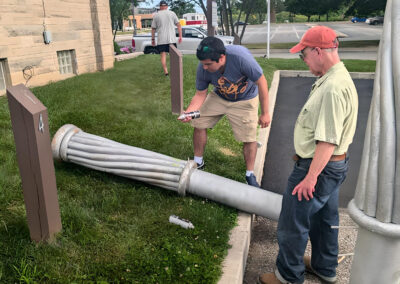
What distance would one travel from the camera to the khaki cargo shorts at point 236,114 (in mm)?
4504

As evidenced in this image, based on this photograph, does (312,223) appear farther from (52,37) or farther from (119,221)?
(52,37)

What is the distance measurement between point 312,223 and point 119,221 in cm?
183

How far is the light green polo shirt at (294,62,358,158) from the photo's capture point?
2.45 metres

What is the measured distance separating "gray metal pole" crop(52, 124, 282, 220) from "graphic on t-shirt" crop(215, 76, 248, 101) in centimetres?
→ 96

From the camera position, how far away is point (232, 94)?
175 inches

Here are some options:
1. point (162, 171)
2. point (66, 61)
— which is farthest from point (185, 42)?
point (162, 171)

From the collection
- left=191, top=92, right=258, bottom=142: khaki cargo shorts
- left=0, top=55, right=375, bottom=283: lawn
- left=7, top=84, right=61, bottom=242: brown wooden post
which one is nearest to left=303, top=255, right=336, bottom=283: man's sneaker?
left=0, top=55, right=375, bottom=283: lawn

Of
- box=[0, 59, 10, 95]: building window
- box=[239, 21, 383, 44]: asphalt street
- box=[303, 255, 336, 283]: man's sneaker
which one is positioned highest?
box=[239, 21, 383, 44]: asphalt street

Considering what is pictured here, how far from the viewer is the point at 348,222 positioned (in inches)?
179

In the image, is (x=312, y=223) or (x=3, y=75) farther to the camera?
(x=3, y=75)

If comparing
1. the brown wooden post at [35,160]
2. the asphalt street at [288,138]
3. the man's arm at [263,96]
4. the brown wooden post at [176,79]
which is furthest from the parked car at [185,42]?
the brown wooden post at [35,160]

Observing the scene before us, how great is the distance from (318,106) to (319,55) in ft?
1.22

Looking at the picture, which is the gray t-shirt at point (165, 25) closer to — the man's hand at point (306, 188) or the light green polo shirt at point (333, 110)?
the light green polo shirt at point (333, 110)

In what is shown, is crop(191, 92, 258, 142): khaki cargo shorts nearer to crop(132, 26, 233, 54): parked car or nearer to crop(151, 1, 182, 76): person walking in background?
crop(151, 1, 182, 76): person walking in background
